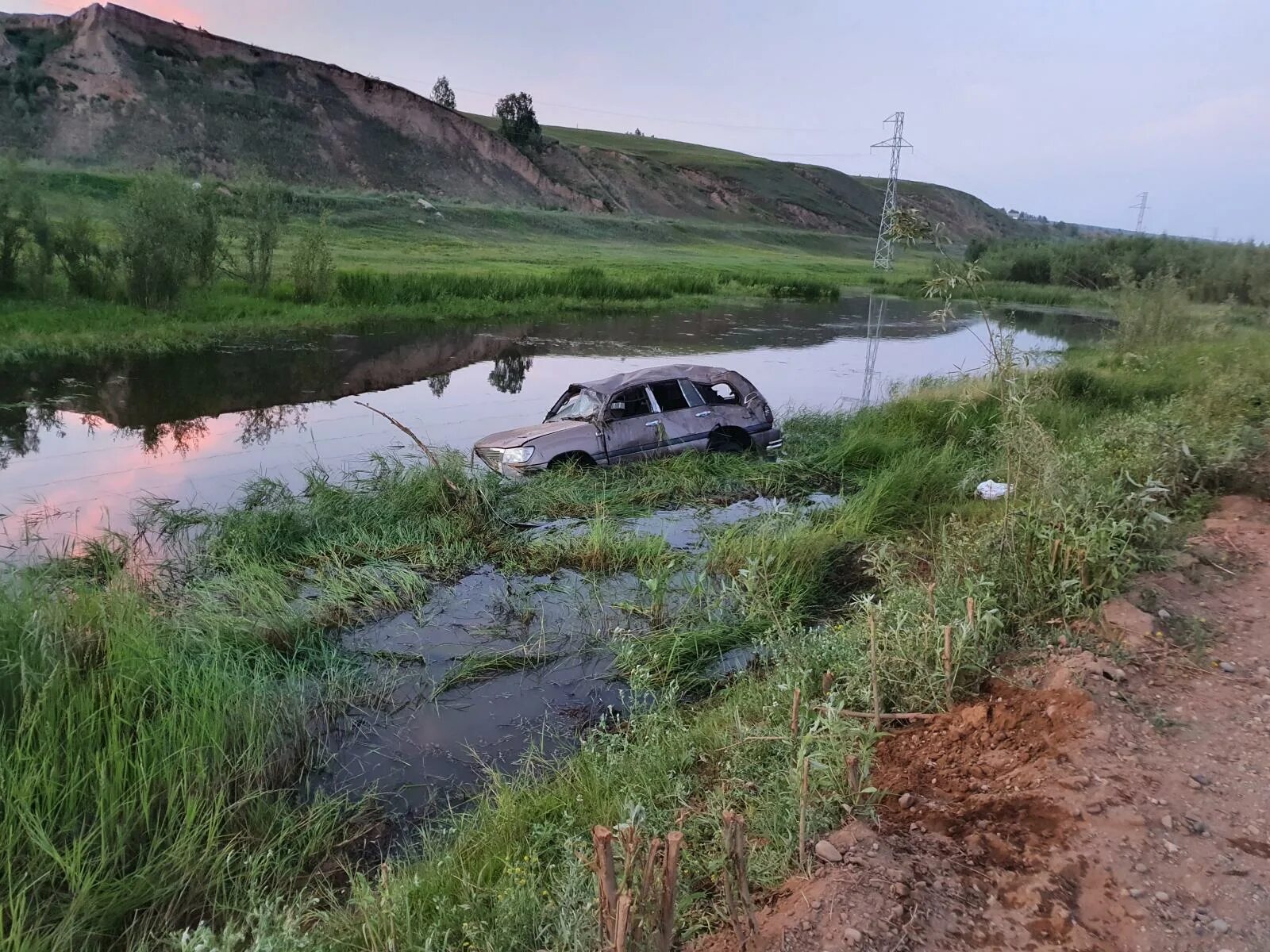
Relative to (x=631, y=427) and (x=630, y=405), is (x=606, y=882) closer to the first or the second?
(x=631, y=427)

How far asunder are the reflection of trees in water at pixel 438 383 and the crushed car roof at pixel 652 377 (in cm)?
737

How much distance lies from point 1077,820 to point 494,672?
15.0 ft

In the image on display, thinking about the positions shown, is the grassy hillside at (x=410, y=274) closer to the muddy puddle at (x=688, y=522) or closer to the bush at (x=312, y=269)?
the bush at (x=312, y=269)

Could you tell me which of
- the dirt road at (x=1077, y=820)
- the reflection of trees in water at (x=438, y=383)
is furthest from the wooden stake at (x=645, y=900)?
the reflection of trees in water at (x=438, y=383)

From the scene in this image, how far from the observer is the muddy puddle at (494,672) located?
5508 mm

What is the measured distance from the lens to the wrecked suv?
10883mm

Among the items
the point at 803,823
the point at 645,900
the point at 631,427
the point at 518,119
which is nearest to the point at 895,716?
the point at 803,823

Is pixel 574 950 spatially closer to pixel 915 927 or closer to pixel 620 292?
pixel 915 927

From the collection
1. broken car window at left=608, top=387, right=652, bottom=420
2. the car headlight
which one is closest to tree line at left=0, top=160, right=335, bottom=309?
the car headlight

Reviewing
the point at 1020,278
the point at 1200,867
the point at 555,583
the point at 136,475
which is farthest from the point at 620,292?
the point at 1020,278

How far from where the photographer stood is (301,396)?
53.9 ft

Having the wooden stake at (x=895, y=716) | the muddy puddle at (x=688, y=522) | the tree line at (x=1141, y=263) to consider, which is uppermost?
the tree line at (x=1141, y=263)

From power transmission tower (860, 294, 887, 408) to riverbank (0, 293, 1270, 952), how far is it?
31.9 feet

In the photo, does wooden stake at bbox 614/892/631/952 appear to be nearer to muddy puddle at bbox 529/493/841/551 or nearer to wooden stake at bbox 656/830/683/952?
wooden stake at bbox 656/830/683/952
